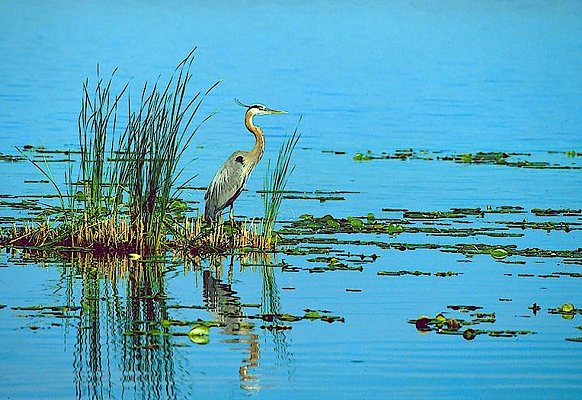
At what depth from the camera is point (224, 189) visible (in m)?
14.2

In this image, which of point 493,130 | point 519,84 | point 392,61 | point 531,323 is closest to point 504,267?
point 531,323

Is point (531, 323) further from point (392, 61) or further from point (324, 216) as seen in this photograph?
point (392, 61)

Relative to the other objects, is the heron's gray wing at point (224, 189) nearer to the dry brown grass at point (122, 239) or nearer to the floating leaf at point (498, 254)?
the dry brown grass at point (122, 239)

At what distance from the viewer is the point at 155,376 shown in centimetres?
866

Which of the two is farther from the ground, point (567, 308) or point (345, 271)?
point (345, 271)

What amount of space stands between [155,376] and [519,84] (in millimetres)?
30068

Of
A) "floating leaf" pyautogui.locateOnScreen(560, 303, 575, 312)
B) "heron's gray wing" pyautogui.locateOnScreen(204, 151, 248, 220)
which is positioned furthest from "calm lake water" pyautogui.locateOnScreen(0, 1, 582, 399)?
"heron's gray wing" pyautogui.locateOnScreen(204, 151, 248, 220)

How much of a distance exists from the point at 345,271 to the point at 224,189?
2.27 metres

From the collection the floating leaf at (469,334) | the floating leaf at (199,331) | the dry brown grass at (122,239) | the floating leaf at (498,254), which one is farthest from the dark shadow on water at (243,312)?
the floating leaf at (498,254)

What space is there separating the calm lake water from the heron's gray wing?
0.90 m

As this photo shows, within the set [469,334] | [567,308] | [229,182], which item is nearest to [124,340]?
[469,334]

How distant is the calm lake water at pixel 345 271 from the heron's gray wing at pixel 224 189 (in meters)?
0.90

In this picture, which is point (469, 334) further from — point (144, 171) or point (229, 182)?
point (229, 182)

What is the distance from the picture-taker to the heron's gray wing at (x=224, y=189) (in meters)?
A: 14.1
